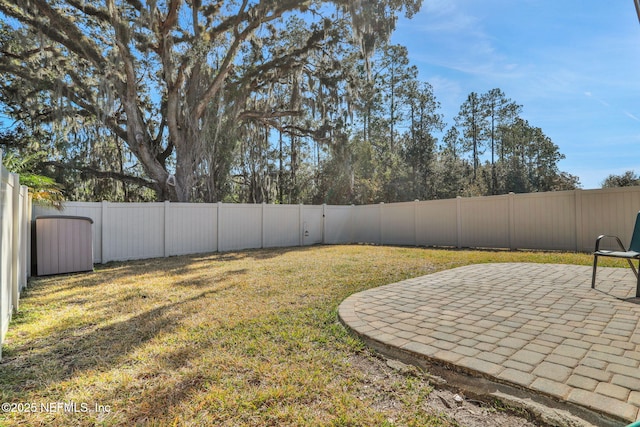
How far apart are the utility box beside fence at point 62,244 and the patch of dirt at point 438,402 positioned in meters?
5.93

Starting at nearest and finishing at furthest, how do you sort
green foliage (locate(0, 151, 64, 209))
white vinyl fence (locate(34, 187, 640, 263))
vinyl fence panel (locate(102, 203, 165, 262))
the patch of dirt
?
the patch of dirt → green foliage (locate(0, 151, 64, 209)) → white vinyl fence (locate(34, 187, 640, 263)) → vinyl fence panel (locate(102, 203, 165, 262))

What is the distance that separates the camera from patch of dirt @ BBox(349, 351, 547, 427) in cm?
153

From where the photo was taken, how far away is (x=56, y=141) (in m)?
12.5

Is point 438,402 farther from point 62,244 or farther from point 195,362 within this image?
point 62,244

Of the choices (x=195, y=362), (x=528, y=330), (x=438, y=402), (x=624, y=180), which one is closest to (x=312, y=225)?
(x=528, y=330)

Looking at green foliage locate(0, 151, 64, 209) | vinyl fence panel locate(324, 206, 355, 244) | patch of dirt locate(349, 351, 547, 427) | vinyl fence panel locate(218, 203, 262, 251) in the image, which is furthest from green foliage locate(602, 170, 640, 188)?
green foliage locate(0, 151, 64, 209)

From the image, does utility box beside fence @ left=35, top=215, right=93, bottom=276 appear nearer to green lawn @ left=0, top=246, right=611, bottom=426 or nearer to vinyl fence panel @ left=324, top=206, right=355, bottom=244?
green lawn @ left=0, top=246, right=611, bottom=426

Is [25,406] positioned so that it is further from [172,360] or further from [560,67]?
[560,67]

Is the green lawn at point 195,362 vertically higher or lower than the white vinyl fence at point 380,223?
lower

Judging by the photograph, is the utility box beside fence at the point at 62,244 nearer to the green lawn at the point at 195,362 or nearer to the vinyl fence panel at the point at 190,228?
the green lawn at the point at 195,362

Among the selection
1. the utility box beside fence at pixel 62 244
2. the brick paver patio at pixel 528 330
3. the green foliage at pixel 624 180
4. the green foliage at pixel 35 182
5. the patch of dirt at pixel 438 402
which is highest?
the green foliage at pixel 624 180

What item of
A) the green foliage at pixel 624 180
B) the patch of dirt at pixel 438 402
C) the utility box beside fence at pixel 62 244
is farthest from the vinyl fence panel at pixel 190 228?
the green foliage at pixel 624 180

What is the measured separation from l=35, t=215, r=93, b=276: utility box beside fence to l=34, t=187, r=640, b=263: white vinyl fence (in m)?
Result: 1.39

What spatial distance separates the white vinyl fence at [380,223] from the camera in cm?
720
